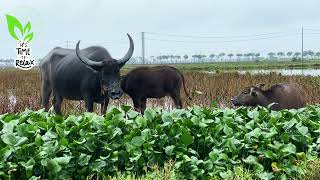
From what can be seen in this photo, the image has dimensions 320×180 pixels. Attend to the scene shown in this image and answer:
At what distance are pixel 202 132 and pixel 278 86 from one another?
330cm

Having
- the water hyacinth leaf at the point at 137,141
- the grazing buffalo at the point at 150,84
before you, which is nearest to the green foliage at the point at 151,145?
the water hyacinth leaf at the point at 137,141

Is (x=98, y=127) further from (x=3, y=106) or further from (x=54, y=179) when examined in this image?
(x=3, y=106)

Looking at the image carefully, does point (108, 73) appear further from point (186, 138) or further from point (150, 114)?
point (186, 138)

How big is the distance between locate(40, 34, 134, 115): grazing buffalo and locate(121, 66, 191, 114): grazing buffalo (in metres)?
0.90

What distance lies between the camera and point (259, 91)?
6.63 metres

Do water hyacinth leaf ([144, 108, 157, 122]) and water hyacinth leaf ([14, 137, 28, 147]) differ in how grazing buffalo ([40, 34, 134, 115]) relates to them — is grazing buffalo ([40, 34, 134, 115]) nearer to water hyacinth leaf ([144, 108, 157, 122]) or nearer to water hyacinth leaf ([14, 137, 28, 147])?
water hyacinth leaf ([144, 108, 157, 122])

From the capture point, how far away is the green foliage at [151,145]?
3.36 m

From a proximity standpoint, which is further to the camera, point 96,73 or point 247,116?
point 96,73

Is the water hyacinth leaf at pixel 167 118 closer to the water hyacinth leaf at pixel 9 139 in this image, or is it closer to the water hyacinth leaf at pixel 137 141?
the water hyacinth leaf at pixel 137 141

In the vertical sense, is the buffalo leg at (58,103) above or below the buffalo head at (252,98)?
below

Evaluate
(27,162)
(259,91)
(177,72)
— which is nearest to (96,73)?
(177,72)

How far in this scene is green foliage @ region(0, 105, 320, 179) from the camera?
11.0ft

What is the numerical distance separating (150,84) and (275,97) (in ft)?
7.23

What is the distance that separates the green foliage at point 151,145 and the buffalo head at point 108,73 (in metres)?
1.98
